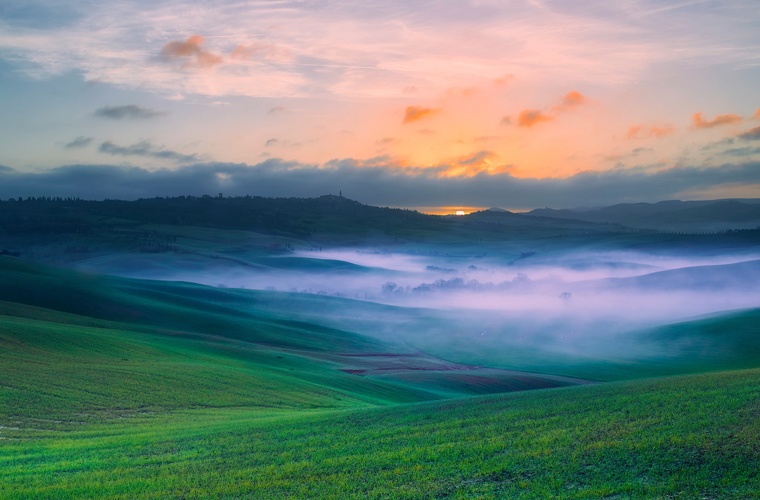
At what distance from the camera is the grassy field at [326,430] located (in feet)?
61.3

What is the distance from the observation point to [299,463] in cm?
2264

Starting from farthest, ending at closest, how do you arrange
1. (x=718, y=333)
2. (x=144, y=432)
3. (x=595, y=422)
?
(x=718, y=333) < (x=144, y=432) < (x=595, y=422)

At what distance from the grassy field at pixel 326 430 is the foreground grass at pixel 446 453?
3.1 inches

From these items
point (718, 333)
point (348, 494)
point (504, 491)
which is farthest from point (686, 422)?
point (718, 333)

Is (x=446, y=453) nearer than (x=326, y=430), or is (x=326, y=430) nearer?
(x=446, y=453)

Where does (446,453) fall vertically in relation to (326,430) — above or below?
above

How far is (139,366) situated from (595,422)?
32851 mm

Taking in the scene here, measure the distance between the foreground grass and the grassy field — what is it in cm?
8

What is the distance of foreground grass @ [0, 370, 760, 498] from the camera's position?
17969 millimetres

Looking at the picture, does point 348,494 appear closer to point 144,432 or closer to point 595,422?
point 595,422

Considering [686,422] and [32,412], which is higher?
[686,422]

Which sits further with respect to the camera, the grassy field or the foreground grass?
the grassy field

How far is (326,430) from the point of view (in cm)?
2892

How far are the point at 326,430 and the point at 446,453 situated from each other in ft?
25.9
